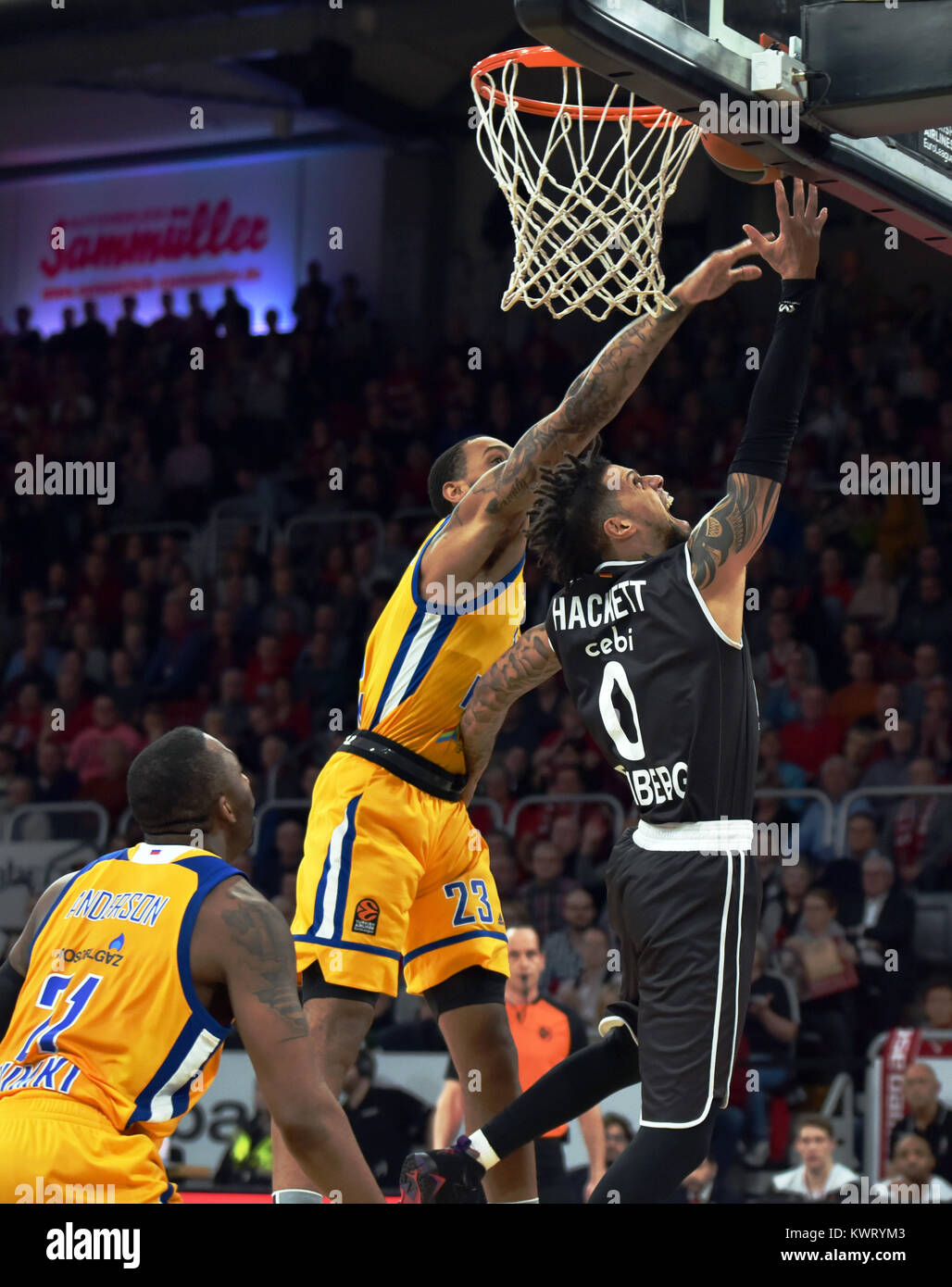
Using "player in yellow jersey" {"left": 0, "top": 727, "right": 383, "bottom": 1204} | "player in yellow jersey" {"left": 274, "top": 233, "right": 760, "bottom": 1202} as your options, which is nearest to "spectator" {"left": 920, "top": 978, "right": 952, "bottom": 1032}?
"player in yellow jersey" {"left": 274, "top": 233, "right": 760, "bottom": 1202}

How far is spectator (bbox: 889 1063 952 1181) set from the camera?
7.55m

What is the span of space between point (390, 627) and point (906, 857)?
4.63 m

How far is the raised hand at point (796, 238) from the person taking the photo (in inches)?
165

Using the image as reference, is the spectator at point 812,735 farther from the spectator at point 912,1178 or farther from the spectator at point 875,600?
the spectator at point 912,1178

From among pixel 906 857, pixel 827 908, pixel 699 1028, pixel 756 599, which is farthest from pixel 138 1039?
pixel 756 599

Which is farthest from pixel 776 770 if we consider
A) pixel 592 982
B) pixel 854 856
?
pixel 592 982

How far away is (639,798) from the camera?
419cm

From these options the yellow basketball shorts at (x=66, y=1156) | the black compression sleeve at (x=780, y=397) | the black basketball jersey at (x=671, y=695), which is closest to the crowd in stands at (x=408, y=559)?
the black basketball jersey at (x=671, y=695)

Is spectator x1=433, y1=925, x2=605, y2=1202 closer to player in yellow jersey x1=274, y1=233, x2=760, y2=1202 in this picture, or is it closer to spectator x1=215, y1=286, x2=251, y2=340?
player in yellow jersey x1=274, y1=233, x2=760, y2=1202

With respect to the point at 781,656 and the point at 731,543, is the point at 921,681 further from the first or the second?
the point at 731,543

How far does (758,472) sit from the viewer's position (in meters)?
4.08

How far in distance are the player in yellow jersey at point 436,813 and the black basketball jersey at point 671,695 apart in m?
0.68

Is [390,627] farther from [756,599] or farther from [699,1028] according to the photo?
[756,599]

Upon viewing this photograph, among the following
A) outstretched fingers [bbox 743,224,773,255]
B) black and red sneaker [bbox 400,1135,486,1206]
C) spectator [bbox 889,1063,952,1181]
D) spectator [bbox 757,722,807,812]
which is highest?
outstretched fingers [bbox 743,224,773,255]
